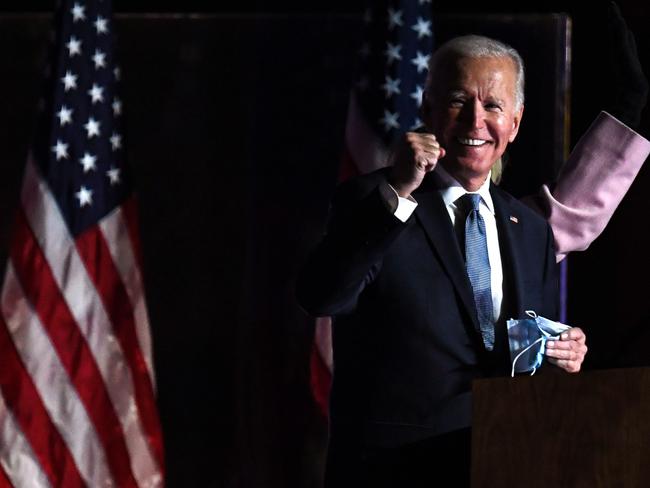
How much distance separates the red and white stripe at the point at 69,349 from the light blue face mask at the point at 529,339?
141cm

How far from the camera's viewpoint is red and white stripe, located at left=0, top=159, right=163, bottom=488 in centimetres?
273

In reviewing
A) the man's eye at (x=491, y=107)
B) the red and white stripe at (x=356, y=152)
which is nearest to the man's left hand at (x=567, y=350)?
the man's eye at (x=491, y=107)

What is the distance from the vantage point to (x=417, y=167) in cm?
150

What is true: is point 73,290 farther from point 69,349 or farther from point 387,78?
point 387,78

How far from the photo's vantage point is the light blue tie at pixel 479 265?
5.48ft

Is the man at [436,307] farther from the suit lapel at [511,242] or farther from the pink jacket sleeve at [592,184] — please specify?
the pink jacket sleeve at [592,184]

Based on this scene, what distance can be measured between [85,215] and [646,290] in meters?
1.50

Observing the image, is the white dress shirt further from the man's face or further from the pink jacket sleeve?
the pink jacket sleeve

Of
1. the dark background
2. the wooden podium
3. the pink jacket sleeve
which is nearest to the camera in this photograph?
the wooden podium

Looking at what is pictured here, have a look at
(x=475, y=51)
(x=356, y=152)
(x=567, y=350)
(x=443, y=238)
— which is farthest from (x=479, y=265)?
(x=356, y=152)

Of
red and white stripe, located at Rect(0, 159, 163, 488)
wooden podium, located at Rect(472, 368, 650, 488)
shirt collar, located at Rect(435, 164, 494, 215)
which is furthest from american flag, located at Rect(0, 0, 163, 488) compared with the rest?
wooden podium, located at Rect(472, 368, 650, 488)

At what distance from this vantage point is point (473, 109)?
1.66 meters

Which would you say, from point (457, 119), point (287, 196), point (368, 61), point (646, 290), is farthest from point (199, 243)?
point (457, 119)

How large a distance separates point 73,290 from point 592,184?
1.34m
